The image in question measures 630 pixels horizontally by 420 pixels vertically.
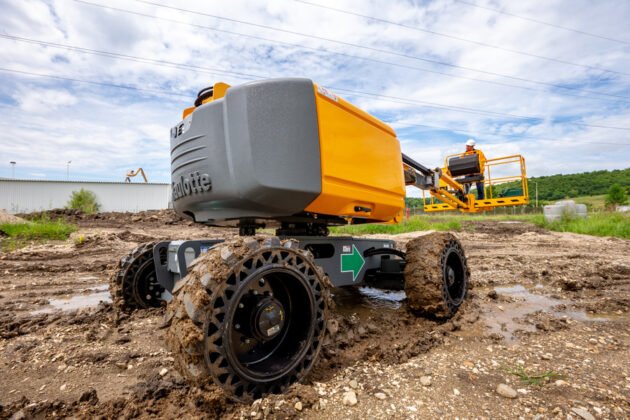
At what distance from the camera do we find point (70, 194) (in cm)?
3272

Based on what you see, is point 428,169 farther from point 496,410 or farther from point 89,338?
point 89,338

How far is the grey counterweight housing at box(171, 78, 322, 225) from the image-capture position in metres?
2.42

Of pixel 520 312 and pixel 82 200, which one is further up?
pixel 82 200

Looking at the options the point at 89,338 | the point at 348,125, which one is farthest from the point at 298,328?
the point at 89,338

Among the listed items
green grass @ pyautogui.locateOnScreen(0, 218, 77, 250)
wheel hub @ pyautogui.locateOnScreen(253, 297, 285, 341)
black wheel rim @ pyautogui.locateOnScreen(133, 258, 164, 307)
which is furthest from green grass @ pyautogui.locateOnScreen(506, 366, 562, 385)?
green grass @ pyautogui.locateOnScreen(0, 218, 77, 250)

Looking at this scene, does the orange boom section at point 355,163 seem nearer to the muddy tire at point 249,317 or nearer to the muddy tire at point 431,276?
the muddy tire at point 431,276

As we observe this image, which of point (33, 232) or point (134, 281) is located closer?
point (134, 281)

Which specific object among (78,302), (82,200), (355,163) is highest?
(82,200)

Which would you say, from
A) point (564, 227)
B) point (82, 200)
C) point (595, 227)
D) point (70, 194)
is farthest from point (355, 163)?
point (70, 194)

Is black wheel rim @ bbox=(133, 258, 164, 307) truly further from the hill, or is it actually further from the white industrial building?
the hill

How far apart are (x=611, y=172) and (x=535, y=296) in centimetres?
11254

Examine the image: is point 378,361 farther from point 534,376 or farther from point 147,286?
point 147,286

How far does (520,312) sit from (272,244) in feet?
10.9

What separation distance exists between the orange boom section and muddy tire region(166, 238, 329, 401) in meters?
0.68
